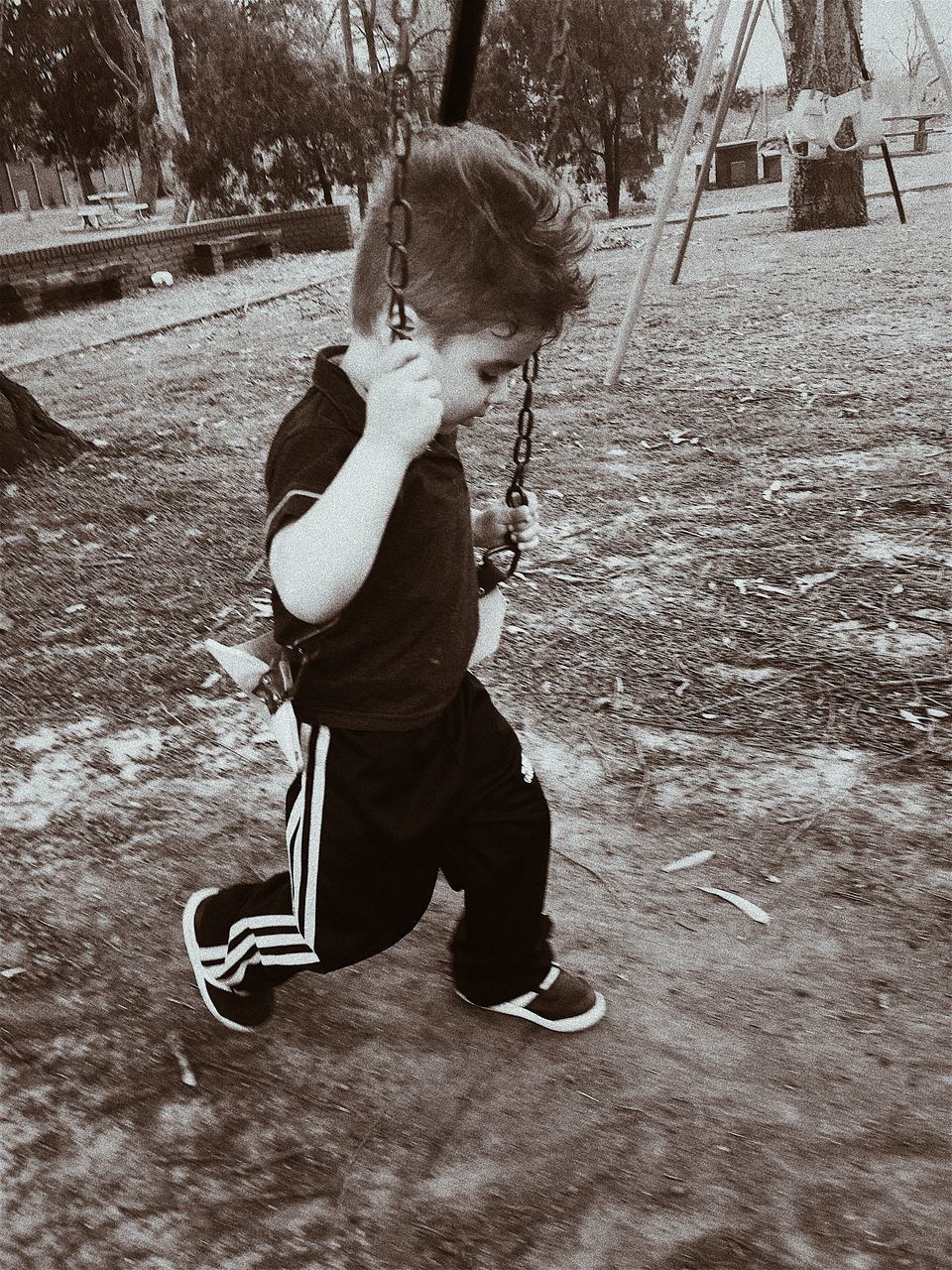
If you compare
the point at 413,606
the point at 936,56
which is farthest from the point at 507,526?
the point at 936,56

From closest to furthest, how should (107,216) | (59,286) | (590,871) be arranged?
(590,871) < (59,286) < (107,216)

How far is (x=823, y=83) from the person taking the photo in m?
11.4

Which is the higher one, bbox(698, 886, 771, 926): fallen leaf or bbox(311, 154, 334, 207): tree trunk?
bbox(311, 154, 334, 207): tree trunk

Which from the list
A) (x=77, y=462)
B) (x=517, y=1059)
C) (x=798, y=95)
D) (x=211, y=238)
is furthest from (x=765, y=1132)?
(x=211, y=238)

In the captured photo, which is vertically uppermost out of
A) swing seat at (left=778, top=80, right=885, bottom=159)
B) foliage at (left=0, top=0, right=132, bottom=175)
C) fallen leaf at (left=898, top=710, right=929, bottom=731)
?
foliage at (left=0, top=0, right=132, bottom=175)

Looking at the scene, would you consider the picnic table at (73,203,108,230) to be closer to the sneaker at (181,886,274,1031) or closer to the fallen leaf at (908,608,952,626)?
the fallen leaf at (908,608,952,626)

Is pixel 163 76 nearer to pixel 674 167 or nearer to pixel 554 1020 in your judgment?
pixel 674 167

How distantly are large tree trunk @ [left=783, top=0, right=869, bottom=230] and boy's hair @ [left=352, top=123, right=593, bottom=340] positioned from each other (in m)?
11.0

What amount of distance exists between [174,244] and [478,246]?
46.2ft

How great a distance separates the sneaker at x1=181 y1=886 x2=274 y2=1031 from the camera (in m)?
1.84

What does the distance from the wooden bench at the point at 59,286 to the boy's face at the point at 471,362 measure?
11508 mm

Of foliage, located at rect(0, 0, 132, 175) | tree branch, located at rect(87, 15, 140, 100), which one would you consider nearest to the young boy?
tree branch, located at rect(87, 15, 140, 100)

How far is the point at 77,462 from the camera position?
5367 mm

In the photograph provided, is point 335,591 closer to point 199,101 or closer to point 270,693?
point 270,693
